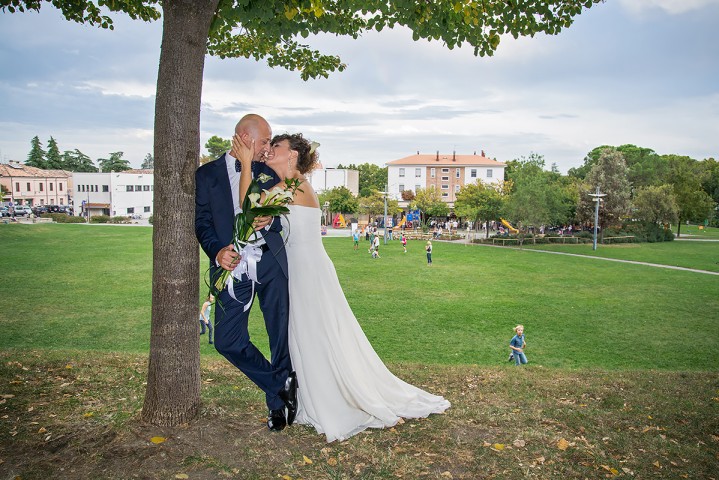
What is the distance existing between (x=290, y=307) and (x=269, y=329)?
0.28 meters

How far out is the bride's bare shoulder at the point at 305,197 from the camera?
4.84 m

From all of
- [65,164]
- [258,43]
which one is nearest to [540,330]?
[258,43]

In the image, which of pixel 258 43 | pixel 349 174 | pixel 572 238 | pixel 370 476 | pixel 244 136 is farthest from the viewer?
pixel 349 174

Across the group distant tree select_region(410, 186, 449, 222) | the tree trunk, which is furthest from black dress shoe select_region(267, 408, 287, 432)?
distant tree select_region(410, 186, 449, 222)

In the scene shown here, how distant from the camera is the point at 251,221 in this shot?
4.23 meters

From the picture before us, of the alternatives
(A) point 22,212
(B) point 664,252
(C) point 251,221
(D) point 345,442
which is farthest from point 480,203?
(A) point 22,212

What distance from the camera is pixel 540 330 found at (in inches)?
744

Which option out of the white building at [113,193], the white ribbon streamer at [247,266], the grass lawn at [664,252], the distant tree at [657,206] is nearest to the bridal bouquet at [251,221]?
the white ribbon streamer at [247,266]

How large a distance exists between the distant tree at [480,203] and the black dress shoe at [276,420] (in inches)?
2325

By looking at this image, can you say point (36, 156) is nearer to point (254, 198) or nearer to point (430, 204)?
point (430, 204)

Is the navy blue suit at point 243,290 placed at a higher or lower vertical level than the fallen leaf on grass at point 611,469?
higher

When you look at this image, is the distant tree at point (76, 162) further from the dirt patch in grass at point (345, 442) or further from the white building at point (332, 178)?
the dirt patch in grass at point (345, 442)

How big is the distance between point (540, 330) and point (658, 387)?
12.4 m

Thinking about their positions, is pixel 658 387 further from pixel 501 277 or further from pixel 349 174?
pixel 349 174
